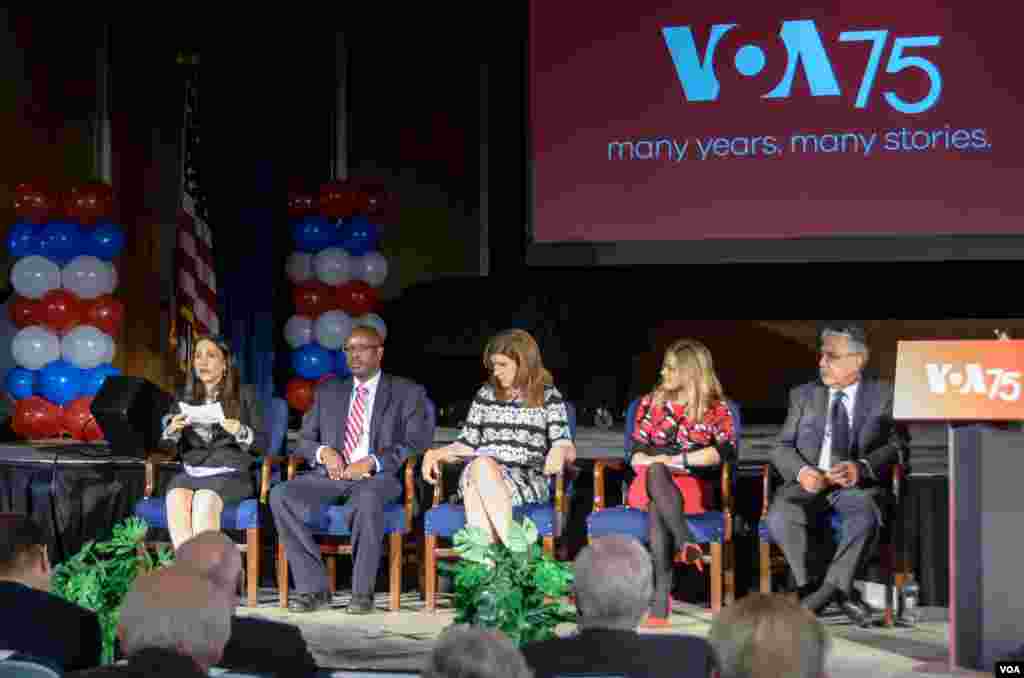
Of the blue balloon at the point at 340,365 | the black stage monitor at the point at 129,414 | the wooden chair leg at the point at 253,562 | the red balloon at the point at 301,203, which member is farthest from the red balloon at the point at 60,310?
the wooden chair leg at the point at 253,562

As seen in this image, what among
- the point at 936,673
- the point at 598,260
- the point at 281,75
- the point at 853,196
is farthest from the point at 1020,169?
the point at 281,75

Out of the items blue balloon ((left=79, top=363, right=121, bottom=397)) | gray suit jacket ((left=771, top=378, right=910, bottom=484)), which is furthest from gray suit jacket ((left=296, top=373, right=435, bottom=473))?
blue balloon ((left=79, top=363, right=121, bottom=397))

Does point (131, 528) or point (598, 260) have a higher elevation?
point (598, 260)

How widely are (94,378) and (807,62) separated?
4.15m

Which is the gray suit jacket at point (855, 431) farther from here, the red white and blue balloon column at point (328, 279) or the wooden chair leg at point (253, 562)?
the red white and blue balloon column at point (328, 279)

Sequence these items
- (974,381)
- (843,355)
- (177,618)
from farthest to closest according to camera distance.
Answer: (843,355)
(974,381)
(177,618)

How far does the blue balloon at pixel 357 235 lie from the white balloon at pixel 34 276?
1592 millimetres

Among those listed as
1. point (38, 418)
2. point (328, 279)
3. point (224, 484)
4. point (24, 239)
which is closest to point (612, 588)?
point (224, 484)

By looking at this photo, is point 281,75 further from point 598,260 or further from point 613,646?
point 613,646

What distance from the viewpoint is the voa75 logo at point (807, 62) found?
24.9 ft

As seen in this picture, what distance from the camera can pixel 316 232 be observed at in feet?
29.5

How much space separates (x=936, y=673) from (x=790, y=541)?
1.19m

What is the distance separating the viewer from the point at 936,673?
4.86 meters

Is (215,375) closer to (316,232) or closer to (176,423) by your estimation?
(176,423)
